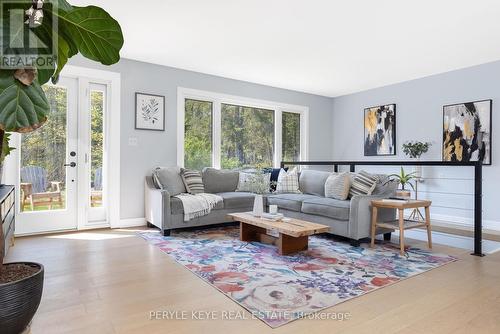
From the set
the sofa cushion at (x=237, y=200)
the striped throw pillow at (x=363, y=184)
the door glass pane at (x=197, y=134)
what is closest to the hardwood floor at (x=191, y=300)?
the striped throw pillow at (x=363, y=184)

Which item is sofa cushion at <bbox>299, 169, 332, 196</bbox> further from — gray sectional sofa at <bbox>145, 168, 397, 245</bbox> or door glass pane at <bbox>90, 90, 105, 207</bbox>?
door glass pane at <bbox>90, 90, 105, 207</bbox>

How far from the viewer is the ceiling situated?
3109mm

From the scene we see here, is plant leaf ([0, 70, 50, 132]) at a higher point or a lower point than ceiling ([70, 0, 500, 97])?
lower

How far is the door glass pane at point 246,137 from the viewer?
573cm

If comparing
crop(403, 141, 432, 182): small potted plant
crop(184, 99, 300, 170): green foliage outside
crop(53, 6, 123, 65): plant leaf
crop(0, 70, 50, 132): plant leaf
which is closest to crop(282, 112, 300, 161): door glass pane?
crop(184, 99, 300, 170): green foliage outside

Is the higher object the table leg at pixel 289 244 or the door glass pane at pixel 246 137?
the door glass pane at pixel 246 137

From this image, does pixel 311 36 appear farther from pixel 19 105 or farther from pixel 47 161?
pixel 47 161

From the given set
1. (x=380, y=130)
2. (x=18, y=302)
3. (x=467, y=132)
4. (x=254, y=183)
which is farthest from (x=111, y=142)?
(x=467, y=132)

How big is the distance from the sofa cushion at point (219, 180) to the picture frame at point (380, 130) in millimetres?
2898

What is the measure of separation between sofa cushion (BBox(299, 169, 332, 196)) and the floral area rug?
0.87m

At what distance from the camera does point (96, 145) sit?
452cm

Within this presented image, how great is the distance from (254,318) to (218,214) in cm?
254

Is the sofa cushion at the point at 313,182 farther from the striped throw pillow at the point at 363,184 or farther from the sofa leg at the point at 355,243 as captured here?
the sofa leg at the point at 355,243

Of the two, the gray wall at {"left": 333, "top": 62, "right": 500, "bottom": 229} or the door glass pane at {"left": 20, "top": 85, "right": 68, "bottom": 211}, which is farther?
the gray wall at {"left": 333, "top": 62, "right": 500, "bottom": 229}
